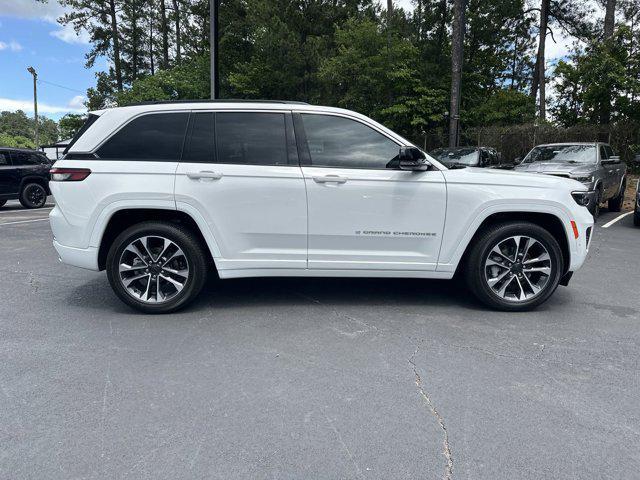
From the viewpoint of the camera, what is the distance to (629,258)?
691 centimetres

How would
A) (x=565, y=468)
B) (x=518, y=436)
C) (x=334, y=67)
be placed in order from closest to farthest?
(x=565, y=468) < (x=518, y=436) < (x=334, y=67)

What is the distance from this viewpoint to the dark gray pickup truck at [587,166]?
977 centimetres

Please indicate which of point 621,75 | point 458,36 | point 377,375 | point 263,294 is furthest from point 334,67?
point 377,375

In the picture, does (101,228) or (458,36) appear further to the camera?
(458,36)

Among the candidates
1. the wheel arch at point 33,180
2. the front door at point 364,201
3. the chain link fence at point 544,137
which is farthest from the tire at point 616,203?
the wheel arch at point 33,180

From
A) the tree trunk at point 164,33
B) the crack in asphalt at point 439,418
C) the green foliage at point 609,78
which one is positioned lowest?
the crack in asphalt at point 439,418

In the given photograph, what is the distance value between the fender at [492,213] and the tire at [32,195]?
13.9 m

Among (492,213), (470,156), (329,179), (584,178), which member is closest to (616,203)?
(584,178)

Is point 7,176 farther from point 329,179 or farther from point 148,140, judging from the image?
point 329,179

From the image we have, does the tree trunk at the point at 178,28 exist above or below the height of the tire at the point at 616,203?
above

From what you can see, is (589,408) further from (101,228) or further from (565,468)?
(101,228)

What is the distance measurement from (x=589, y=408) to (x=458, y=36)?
16.3 meters

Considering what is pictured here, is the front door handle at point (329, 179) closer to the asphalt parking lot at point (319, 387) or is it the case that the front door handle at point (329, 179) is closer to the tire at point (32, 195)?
the asphalt parking lot at point (319, 387)

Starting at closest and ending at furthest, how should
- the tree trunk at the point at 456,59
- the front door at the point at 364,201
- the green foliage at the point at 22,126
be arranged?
the front door at the point at 364,201 → the tree trunk at the point at 456,59 → the green foliage at the point at 22,126
